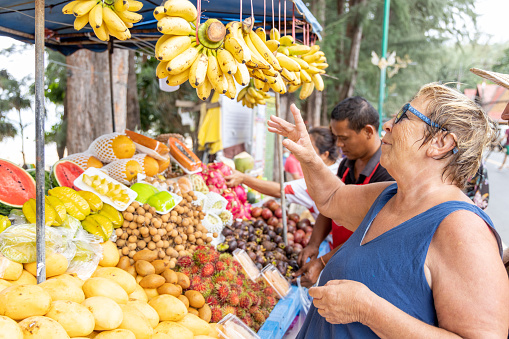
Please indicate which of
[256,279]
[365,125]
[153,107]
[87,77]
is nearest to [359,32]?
[153,107]

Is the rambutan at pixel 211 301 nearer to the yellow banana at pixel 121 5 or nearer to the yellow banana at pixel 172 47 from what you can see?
the yellow banana at pixel 172 47

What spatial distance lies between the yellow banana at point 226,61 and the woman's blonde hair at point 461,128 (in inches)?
32.5

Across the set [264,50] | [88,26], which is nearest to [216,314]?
[264,50]

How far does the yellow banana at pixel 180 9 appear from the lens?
5.00ft

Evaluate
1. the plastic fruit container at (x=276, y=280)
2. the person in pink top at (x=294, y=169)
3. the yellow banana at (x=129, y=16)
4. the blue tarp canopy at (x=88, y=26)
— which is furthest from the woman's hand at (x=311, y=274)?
the person in pink top at (x=294, y=169)

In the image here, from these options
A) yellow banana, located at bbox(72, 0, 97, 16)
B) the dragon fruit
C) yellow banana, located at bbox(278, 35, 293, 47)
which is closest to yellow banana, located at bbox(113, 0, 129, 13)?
yellow banana, located at bbox(72, 0, 97, 16)

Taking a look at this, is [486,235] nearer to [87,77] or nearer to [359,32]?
[87,77]

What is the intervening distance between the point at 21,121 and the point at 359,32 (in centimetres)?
958

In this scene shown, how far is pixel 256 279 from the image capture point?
8.32 feet

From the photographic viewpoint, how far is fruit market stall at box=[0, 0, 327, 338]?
57.9 inches

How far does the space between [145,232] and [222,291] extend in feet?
2.01

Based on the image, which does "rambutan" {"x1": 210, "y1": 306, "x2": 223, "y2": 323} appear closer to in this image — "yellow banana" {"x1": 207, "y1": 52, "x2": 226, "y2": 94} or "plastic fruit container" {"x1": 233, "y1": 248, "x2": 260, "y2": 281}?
"plastic fruit container" {"x1": 233, "y1": 248, "x2": 260, "y2": 281}

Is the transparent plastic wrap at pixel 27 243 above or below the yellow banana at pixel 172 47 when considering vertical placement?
below

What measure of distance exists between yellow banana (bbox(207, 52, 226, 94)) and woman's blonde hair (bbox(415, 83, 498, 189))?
904 millimetres
